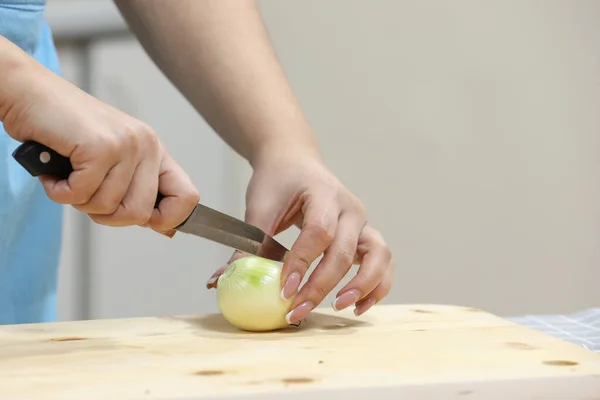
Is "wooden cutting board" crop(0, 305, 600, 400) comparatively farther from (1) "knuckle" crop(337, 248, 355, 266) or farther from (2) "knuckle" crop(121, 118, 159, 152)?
(2) "knuckle" crop(121, 118, 159, 152)

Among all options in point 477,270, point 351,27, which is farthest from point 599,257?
point 351,27

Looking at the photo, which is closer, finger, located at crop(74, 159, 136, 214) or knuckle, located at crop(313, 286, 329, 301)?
finger, located at crop(74, 159, 136, 214)

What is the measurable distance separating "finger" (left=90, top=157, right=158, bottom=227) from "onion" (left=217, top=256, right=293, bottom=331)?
180mm

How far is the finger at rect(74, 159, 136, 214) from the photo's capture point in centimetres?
65

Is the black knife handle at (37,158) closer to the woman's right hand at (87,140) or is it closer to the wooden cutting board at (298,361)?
the woman's right hand at (87,140)

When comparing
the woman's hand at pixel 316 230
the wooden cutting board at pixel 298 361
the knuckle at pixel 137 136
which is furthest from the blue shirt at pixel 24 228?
the knuckle at pixel 137 136

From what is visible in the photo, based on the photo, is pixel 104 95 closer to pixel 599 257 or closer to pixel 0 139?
pixel 0 139

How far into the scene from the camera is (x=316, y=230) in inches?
A: 33.0

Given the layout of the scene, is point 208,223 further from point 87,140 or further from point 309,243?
point 87,140

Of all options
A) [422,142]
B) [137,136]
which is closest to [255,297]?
[137,136]

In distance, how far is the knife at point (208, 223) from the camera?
62cm

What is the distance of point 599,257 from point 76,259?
4.50 ft

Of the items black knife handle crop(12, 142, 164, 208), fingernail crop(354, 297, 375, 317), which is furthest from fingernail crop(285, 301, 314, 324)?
black knife handle crop(12, 142, 164, 208)

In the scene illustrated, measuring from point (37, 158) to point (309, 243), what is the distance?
1.13ft
